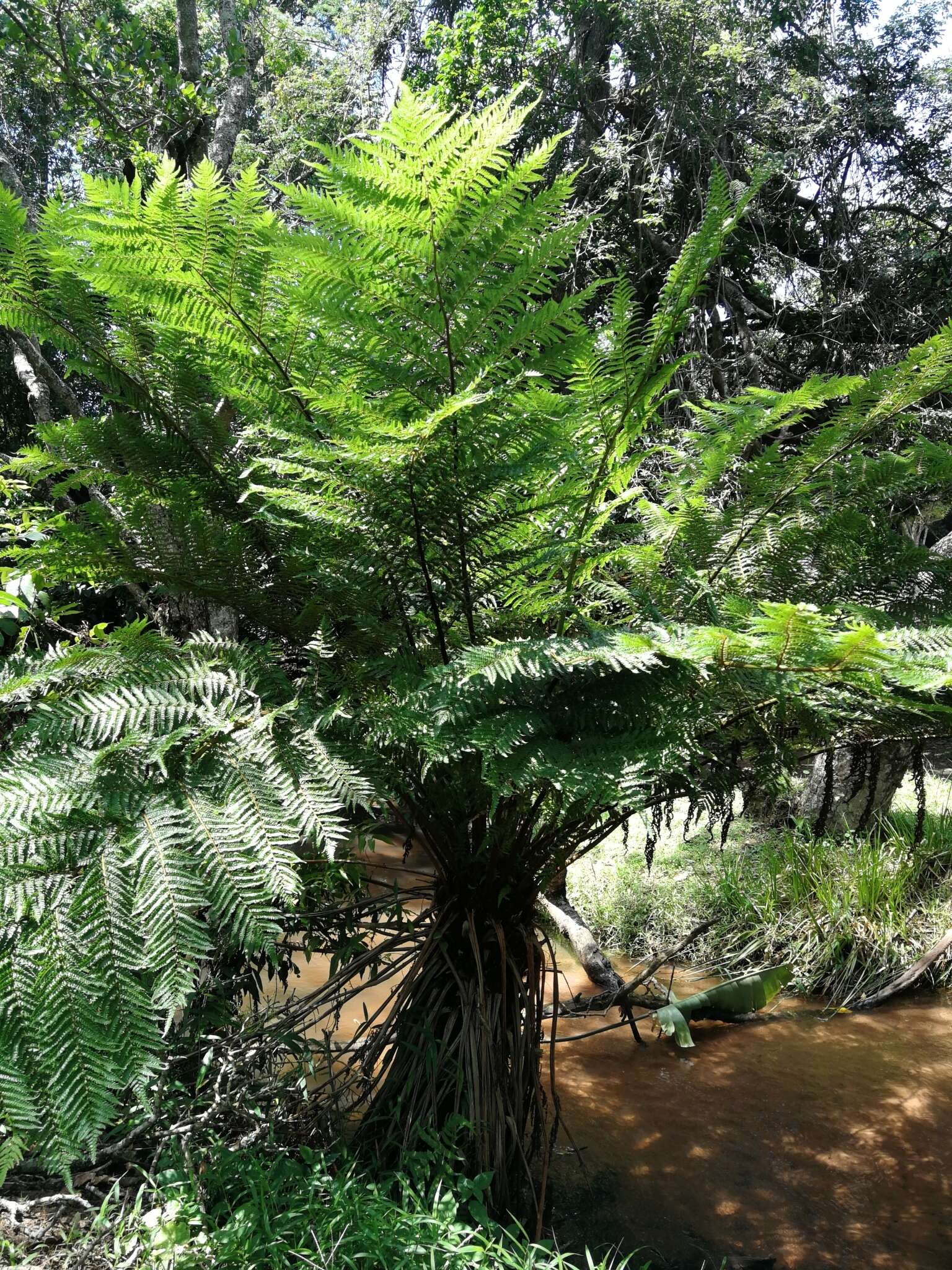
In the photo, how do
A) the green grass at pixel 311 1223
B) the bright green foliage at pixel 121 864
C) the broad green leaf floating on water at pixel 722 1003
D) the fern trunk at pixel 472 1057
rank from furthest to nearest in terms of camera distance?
1. the broad green leaf floating on water at pixel 722 1003
2. the fern trunk at pixel 472 1057
3. the green grass at pixel 311 1223
4. the bright green foliage at pixel 121 864

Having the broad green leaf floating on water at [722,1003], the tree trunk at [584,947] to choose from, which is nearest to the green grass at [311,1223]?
the broad green leaf floating on water at [722,1003]

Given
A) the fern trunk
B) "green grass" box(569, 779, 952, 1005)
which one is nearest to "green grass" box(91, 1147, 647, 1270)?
the fern trunk

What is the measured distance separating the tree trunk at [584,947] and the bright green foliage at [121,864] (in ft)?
6.80

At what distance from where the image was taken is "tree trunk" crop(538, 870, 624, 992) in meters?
3.05

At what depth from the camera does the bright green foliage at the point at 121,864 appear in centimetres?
87

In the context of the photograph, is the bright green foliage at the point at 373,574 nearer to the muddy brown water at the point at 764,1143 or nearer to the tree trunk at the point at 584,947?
the muddy brown water at the point at 764,1143

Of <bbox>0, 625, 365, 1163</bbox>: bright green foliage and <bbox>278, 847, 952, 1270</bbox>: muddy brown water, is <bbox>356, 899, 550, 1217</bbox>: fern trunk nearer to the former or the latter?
<bbox>278, 847, 952, 1270</bbox>: muddy brown water

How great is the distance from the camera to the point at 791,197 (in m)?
5.96

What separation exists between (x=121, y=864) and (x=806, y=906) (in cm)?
316

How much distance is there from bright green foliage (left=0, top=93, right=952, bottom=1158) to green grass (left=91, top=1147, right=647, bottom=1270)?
27 cm

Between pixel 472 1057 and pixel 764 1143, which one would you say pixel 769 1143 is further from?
pixel 472 1057

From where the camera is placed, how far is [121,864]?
0.91m

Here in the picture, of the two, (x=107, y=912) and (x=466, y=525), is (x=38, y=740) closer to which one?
(x=107, y=912)

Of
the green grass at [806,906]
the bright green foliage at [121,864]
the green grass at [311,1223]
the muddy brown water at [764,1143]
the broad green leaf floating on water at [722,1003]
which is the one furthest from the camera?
the green grass at [806,906]
